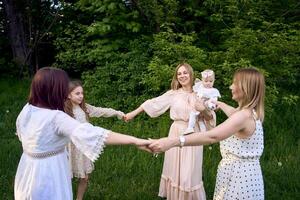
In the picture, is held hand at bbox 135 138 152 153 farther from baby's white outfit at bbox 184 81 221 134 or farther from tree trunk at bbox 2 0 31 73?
tree trunk at bbox 2 0 31 73

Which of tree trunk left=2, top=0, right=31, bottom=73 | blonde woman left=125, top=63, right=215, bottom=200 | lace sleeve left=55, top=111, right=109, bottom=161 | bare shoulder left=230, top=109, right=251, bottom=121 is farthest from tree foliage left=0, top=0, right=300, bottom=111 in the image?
lace sleeve left=55, top=111, right=109, bottom=161

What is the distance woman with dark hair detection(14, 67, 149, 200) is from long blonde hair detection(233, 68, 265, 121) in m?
0.86

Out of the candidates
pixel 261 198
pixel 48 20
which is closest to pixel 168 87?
pixel 261 198

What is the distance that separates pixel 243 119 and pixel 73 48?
739cm

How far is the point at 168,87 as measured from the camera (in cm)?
856

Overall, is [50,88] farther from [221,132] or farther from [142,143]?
[221,132]

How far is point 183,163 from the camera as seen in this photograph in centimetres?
566

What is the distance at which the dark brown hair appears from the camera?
354cm

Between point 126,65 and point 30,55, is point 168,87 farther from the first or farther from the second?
point 30,55

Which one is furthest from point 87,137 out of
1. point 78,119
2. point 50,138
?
point 78,119

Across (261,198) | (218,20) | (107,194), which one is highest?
(218,20)

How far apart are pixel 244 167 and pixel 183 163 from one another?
5.55ft

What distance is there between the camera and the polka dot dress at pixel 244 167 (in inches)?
157

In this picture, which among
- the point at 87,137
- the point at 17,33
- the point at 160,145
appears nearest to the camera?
the point at 87,137
